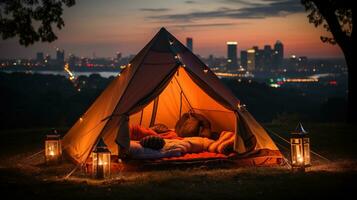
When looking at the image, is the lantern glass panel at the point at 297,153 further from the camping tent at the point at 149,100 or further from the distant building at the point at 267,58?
the distant building at the point at 267,58

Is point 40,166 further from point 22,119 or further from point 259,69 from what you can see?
point 259,69

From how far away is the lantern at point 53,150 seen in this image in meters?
9.56

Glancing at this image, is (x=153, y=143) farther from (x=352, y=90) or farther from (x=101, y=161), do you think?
(x=352, y=90)

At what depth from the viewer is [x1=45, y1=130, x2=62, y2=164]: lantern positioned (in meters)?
9.56

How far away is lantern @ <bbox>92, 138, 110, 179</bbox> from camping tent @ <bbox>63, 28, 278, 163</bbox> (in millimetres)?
628

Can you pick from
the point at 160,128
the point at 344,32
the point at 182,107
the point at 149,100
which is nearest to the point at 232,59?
the point at 344,32

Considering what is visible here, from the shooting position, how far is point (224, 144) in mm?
9602

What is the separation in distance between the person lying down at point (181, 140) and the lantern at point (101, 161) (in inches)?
35.1

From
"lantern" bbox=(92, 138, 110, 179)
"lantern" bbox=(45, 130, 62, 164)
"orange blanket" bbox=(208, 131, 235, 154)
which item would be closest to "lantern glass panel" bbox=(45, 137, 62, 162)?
"lantern" bbox=(45, 130, 62, 164)

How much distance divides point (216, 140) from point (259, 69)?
83653mm

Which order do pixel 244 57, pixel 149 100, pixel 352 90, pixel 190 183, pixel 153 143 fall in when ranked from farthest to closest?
pixel 244 57 < pixel 352 90 < pixel 153 143 < pixel 149 100 < pixel 190 183

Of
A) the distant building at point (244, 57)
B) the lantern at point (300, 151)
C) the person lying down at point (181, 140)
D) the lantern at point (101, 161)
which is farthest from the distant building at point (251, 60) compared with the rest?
the lantern at point (101, 161)

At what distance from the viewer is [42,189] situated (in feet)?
23.0

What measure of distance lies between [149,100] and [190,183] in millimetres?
2031
